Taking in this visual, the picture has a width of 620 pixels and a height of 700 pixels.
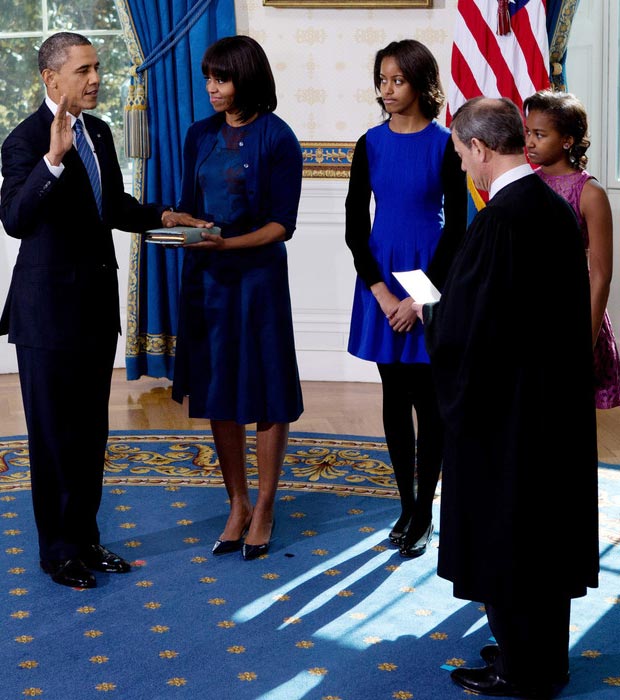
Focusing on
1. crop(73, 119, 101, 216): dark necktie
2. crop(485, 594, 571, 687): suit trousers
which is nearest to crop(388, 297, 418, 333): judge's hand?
crop(73, 119, 101, 216): dark necktie

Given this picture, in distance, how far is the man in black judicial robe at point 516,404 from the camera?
2.29 metres

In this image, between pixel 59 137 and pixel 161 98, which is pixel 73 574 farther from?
pixel 161 98

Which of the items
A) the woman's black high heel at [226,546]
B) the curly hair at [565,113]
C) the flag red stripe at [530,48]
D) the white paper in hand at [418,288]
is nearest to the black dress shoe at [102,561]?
the woman's black high heel at [226,546]

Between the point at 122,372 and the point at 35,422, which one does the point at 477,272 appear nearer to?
the point at 35,422

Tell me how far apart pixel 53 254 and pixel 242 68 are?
0.77 metres

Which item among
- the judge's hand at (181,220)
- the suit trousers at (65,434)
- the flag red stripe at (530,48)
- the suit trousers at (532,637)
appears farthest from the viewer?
the flag red stripe at (530,48)

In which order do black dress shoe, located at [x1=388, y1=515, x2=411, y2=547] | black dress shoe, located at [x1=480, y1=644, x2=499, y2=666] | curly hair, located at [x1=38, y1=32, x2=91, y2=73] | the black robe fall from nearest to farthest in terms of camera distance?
the black robe, black dress shoe, located at [x1=480, y1=644, x2=499, y2=666], curly hair, located at [x1=38, y1=32, x2=91, y2=73], black dress shoe, located at [x1=388, y1=515, x2=411, y2=547]

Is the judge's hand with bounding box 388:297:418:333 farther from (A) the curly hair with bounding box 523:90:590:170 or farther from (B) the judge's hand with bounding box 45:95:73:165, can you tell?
(B) the judge's hand with bounding box 45:95:73:165

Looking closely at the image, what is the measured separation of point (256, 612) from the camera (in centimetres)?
304

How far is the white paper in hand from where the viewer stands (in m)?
2.57

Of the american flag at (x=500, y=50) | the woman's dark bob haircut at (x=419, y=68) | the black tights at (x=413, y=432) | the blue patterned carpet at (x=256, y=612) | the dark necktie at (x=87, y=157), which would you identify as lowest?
the blue patterned carpet at (x=256, y=612)

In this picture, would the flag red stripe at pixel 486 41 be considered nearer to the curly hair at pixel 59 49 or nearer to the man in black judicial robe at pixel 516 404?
the curly hair at pixel 59 49

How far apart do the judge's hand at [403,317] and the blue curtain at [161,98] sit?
2.60 meters

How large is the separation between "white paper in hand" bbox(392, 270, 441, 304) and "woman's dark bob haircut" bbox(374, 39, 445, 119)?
843 millimetres
